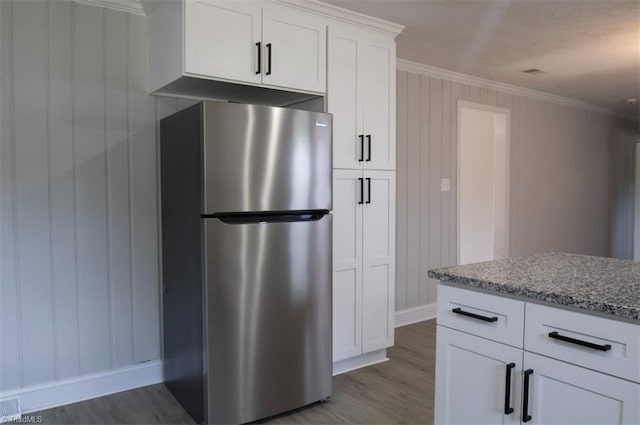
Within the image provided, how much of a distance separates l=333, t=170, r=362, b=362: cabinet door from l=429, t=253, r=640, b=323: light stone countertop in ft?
3.64

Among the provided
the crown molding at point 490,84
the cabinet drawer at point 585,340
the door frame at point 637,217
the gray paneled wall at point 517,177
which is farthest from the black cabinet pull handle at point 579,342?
the door frame at point 637,217

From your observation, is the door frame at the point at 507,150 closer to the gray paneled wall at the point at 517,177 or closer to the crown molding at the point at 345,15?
the gray paneled wall at the point at 517,177

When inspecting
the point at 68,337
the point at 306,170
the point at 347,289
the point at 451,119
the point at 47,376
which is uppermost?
the point at 451,119

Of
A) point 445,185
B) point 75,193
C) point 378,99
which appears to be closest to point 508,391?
point 378,99

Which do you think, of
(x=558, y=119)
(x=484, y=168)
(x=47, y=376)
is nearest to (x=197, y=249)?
(x=47, y=376)

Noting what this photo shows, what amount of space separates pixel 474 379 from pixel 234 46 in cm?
195

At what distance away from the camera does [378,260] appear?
3.10m

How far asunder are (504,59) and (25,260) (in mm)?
3770

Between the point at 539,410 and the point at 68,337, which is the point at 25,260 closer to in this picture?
the point at 68,337

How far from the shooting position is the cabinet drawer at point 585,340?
1265 mm

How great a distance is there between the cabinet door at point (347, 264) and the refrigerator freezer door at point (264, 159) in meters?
0.34

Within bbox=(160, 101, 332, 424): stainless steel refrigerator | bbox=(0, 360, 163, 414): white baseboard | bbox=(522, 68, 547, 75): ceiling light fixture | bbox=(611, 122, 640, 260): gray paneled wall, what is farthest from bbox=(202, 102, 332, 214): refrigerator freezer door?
bbox=(611, 122, 640, 260): gray paneled wall

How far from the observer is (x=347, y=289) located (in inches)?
116

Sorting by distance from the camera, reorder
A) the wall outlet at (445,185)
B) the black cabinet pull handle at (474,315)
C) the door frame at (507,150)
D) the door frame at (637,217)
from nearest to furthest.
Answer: the black cabinet pull handle at (474,315)
the wall outlet at (445,185)
the door frame at (507,150)
the door frame at (637,217)
